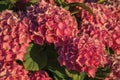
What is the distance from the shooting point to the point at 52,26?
2184 mm

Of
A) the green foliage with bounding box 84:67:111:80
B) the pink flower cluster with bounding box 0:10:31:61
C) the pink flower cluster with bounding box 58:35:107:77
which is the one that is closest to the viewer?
the pink flower cluster with bounding box 58:35:107:77

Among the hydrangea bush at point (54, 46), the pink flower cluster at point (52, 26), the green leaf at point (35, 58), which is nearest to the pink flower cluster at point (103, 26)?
the hydrangea bush at point (54, 46)

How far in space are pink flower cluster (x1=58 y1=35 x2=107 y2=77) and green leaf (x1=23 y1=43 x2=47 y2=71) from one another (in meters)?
0.14

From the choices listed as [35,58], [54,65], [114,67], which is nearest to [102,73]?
[114,67]

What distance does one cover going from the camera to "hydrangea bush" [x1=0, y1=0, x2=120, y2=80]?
2145 mm

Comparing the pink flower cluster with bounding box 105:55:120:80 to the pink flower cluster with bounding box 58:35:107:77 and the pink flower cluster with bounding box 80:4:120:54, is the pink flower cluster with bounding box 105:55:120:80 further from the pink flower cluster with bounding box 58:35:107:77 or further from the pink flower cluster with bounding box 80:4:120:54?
the pink flower cluster with bounding box 58:35:107:77

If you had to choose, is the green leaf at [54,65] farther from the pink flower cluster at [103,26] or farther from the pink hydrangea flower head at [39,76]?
the pink flower cluster at [103,26]

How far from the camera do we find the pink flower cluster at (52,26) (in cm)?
218

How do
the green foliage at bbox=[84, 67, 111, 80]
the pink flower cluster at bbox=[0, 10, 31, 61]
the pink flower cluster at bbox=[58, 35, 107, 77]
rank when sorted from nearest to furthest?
1. the pink flower cluster at bbox=[58, 35, 107, 77]
2. the pink flower cluster at bbox=[0, 10, 31, 61]
3. the green foliage at bbox=[84, 67, 111, 80]

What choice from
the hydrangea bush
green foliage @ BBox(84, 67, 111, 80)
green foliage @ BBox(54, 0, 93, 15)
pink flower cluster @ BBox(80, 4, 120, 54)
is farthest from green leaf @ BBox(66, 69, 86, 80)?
green foliage @ BBox(54, 0, 93, 15)

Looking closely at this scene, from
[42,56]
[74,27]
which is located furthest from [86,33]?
[42,56]

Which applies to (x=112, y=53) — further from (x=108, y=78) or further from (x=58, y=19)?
(x=58, y=19)

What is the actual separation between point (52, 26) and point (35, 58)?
213 millimetres

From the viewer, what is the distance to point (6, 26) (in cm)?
227
